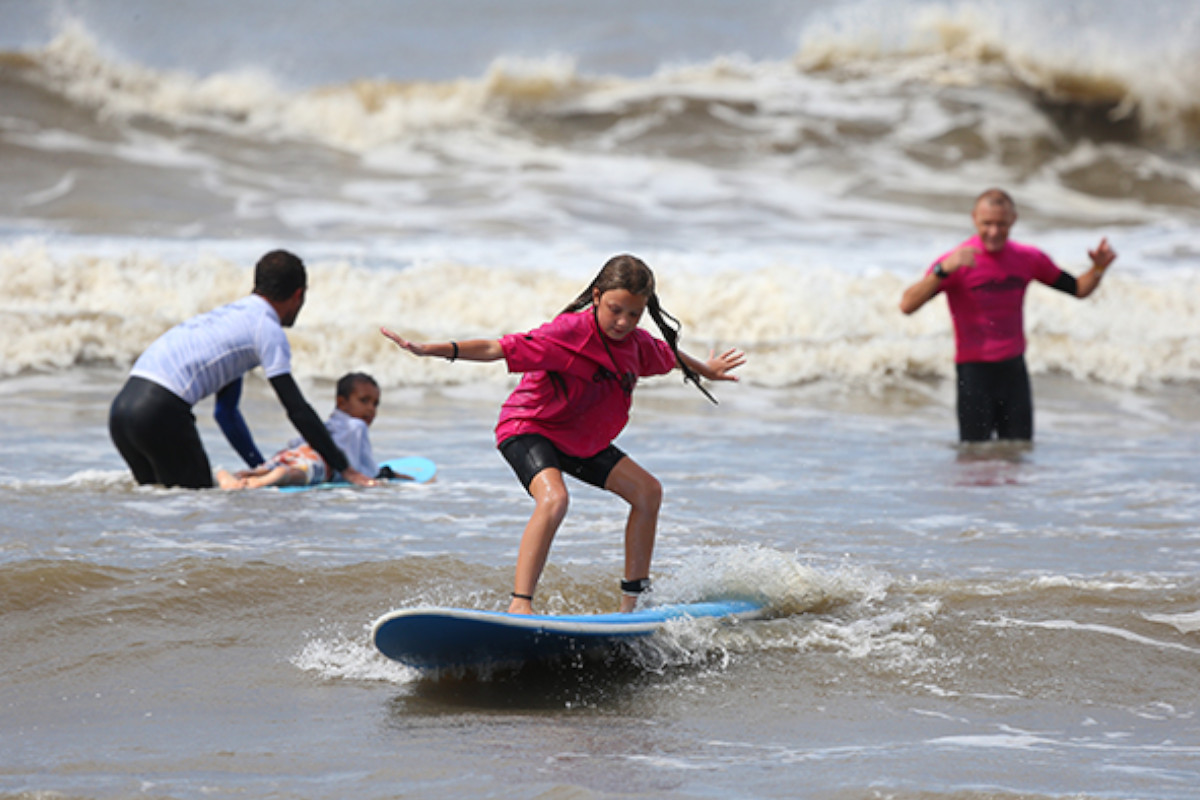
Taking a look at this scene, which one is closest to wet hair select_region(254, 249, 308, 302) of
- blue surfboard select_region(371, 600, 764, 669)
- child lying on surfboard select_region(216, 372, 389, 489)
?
child lying on surfboard select_region(216, 372, 389, 489)

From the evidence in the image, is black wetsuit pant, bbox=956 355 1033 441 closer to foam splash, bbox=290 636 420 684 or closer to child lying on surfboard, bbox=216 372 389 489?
child lying on surfboard, bbox=216 372 389 489

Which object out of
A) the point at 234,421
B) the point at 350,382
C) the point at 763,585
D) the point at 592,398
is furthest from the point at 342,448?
the point at 763,585

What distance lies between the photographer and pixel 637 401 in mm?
10727

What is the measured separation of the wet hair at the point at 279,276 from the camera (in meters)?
6.43

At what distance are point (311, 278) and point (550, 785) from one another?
37.5 ft

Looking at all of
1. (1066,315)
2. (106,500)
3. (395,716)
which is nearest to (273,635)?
(395,716)

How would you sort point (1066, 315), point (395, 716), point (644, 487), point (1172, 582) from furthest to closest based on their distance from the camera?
point (1066, 315) → point (1172, 582) → point (644, 487) → point (395, 716)

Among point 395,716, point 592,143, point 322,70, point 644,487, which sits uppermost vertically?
point 322,70

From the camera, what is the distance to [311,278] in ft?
45.1

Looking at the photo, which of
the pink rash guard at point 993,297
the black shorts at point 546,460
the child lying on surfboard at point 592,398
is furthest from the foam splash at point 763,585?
the pink rash guard at point 993,297

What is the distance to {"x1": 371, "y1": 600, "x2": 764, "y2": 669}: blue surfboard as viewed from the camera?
12.1 feet

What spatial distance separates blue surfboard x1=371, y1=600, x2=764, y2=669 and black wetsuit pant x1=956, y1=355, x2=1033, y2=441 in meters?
4.73

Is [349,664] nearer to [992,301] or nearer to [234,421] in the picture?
[234,421]

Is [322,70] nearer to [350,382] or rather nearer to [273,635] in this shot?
[350,382]
